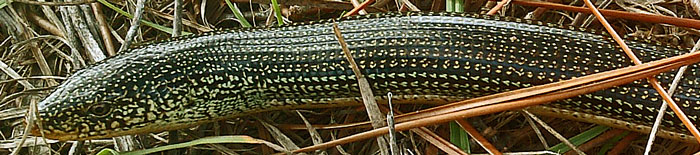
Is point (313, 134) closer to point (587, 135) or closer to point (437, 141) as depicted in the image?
point (437, 141)

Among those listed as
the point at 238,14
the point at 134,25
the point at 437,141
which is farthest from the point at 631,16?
the point at 134,25

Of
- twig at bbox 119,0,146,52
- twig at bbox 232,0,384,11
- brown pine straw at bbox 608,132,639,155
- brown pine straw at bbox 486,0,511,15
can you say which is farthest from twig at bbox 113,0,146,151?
brown pine straw at bbox 608,132,639,155

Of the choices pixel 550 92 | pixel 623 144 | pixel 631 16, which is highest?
pixel 631 16

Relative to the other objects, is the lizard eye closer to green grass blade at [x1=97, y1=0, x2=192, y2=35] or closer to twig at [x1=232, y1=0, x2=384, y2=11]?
green grass blade at [x1=97, y1=0, x2=192, y2=35]

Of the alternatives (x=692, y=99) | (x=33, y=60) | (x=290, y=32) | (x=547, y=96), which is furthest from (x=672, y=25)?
(x=33, y=60)

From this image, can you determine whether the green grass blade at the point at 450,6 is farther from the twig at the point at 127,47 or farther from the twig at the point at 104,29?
the twig at the point at 104,29

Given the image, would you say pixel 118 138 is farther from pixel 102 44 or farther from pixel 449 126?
pixel 449 126

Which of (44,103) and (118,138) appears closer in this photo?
(44,103)
